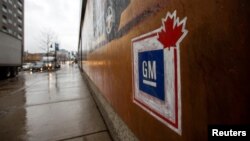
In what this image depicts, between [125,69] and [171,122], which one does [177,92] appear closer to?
[171,122]

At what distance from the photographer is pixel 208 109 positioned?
2.91 feet

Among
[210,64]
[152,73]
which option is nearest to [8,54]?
[152,73]

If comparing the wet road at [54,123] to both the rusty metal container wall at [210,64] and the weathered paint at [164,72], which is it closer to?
the weathered paint at [164,72]

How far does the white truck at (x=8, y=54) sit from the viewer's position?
1530cm

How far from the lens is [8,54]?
16.4 meters

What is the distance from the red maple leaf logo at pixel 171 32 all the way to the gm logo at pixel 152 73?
0.36ft

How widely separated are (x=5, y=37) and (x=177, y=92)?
18683 mm

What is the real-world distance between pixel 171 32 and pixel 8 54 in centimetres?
1889

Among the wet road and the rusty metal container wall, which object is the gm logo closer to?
the rusty metal container wall

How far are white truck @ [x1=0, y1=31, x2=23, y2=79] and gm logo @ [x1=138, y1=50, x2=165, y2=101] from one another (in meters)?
17.0

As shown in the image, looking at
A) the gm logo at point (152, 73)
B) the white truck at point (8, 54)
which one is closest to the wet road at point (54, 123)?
the gm logo at point (152, 73)

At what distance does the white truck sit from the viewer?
15.3 metres

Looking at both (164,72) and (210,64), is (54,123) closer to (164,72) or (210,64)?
(164,72)

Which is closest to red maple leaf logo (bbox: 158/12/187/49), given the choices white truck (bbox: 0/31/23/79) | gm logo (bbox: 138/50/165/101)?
gm logo (bbox: 138/50/165/101)
